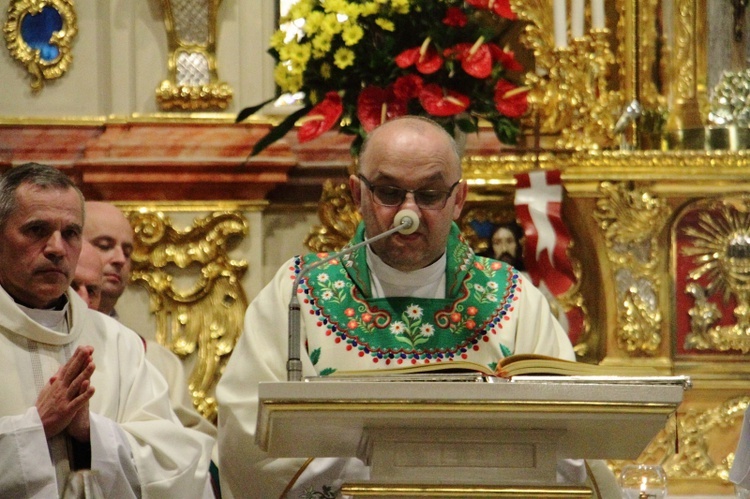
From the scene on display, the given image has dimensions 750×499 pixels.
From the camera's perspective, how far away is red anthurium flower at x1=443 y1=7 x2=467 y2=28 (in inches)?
230

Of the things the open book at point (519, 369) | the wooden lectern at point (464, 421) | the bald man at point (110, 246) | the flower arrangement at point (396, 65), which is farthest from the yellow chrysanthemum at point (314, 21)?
the wooden lectern at point (464, 421)

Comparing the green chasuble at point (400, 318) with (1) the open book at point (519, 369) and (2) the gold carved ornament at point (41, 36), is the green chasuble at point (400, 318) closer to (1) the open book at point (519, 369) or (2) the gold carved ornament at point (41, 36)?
(1) the open book at point (519, 369)

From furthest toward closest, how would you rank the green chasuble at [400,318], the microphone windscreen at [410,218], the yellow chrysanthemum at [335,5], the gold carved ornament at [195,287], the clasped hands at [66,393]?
the gold carved ornament at [195,287] < the yellow chrysanthemum at [335,5] < the green chasuble at [400,318] < the microphone windscreen at [410,218] < the clasped hands at [66,393]

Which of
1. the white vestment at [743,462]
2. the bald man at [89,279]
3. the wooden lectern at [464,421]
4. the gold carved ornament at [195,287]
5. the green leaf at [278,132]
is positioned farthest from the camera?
the gold carved ornament at [195,287]

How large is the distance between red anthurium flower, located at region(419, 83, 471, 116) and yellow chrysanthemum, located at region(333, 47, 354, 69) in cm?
29

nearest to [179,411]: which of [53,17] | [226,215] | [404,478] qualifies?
[226,215]

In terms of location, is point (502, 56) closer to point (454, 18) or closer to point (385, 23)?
point (454, 18)

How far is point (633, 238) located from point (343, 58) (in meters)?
1.27

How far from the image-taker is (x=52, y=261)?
4.41 m

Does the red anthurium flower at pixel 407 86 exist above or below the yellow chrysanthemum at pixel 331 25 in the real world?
below

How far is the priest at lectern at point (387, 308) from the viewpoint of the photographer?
14.7 ft

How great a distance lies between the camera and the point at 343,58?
5.83 metres

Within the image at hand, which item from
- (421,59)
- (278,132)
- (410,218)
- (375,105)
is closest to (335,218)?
(278,132)

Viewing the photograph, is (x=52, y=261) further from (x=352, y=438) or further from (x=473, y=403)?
(x=473, y=403)
